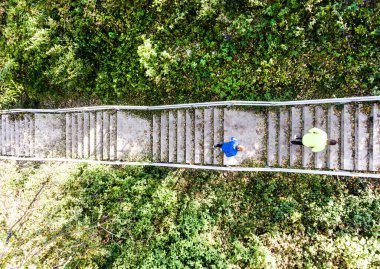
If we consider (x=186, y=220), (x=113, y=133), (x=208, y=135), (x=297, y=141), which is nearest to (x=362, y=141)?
(x=297, y=141)

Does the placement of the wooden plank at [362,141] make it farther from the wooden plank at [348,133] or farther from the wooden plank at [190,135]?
the wooden plank at [190,135]

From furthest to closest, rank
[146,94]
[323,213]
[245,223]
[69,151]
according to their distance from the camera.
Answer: [69,151]
[146,94]
[245,223]
[323,213]

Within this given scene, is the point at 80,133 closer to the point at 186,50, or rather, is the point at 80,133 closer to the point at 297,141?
the point at 186,50

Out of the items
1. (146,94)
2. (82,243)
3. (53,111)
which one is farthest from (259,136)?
(53,111)

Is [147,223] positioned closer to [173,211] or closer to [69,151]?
[173,211]

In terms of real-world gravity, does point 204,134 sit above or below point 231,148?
above
